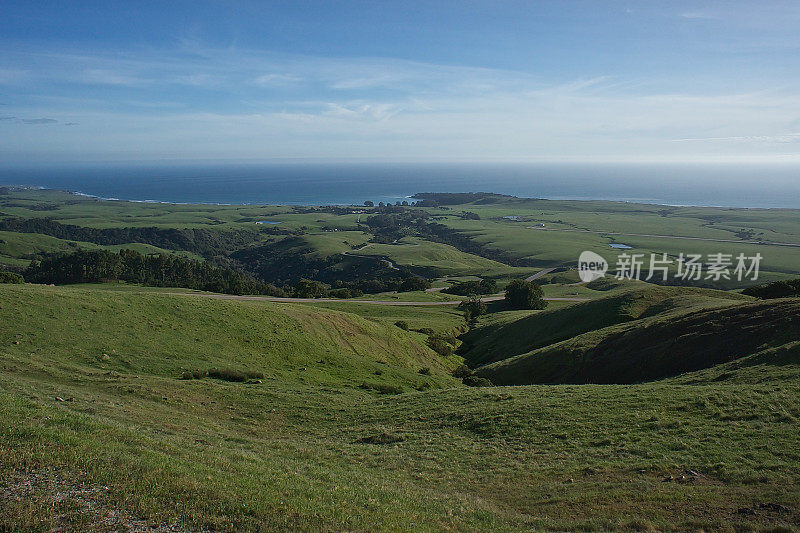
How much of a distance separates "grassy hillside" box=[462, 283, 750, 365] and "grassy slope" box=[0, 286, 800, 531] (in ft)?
90.5

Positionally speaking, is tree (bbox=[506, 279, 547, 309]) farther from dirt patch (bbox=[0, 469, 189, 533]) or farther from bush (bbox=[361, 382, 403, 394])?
dirt patch (bbox=[0, 469, 189, 533])

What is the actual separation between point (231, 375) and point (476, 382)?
2364cm

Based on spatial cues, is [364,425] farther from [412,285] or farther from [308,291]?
[412,285]

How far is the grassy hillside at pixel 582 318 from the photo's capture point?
54812 mm

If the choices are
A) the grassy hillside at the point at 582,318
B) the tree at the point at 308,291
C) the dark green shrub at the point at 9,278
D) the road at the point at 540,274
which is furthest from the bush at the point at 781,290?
the dark green shrub at the point at 9,278

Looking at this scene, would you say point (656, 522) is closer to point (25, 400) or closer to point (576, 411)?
point (576, 411)

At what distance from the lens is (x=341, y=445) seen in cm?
2188

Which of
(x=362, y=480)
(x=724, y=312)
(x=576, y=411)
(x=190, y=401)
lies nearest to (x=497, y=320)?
(x=724, y=312)

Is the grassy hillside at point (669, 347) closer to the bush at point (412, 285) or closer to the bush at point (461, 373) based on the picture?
the bush at point (461, 373)

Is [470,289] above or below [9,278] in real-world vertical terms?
below

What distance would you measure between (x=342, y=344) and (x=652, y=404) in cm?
3229

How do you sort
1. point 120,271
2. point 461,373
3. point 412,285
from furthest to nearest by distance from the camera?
point 412,285 < point 120,271 < point 461,373

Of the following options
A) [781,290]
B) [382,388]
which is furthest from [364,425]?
[781,290]

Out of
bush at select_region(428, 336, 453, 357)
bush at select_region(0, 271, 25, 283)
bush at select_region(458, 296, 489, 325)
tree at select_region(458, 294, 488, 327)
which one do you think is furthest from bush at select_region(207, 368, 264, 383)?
bush at select_region(458, 296, 489, 325)
